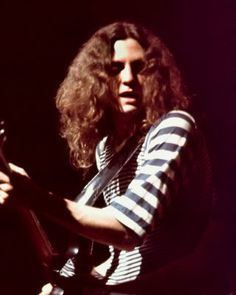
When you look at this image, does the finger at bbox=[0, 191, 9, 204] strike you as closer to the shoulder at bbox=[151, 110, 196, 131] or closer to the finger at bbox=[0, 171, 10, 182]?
the finger at bbox=[0, 171, 10, 182]

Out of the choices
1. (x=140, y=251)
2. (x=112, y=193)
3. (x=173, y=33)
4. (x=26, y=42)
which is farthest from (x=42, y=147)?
(x=140, y=251)

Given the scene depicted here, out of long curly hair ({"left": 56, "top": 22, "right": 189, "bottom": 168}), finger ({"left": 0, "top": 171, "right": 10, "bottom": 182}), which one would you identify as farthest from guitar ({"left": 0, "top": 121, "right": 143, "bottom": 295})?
finger ({"left": 0, "top": 171, "right": 10, "bottom": 182})

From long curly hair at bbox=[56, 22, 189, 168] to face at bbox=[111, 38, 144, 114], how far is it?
0.05ft

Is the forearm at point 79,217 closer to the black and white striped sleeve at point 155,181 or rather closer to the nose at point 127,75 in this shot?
the black and white striped sleeve at point 155,181

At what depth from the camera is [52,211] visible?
103 cm

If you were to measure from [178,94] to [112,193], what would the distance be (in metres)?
0.34

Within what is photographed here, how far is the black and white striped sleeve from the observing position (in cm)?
105

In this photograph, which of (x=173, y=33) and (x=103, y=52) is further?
(x=173, y=33)

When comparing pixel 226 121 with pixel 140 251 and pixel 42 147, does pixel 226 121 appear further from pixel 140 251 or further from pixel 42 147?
pixel 140 251

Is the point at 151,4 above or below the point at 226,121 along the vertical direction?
above

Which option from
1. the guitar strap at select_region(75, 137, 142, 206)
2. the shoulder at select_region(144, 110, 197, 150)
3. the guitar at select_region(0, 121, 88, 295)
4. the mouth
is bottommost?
the guitar at select_region(0, 121, 88, 295)

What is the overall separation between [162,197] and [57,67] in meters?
1.14

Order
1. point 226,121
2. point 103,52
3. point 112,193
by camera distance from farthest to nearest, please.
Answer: point 226,121 < point 103,52 < point 112,193

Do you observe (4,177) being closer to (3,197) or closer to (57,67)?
(3,197)
